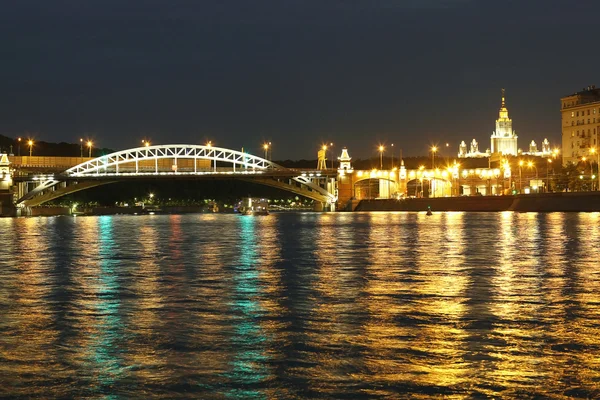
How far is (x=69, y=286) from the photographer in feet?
69.3

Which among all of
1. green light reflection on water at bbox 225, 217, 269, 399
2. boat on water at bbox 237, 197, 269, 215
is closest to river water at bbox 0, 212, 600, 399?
green light reflection on water at bbox 225, 217, 269, 399

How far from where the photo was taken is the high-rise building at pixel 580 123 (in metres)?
160

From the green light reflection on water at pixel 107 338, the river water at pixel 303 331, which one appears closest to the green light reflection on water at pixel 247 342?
the river water at pixel 303 331

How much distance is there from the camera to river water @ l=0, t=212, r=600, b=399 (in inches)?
412

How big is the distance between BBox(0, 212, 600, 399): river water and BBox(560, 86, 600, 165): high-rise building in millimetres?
139910

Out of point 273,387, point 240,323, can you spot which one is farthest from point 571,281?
point 273,387

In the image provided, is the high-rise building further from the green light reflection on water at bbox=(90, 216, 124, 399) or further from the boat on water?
the green light reflection on water at bbox=(90, 216, 124, 399)

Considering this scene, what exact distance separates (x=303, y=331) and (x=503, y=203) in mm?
109413

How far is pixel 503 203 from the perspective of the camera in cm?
12031

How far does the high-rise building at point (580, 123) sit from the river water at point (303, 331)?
13991 cm

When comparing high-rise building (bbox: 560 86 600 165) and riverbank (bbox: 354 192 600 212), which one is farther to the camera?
high-rise building (bbox: 560 86 600 165)

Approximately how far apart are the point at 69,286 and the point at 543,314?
10.7 meters

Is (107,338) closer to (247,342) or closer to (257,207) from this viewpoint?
(247,342)

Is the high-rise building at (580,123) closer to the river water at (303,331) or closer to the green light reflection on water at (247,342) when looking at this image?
the river water at (303,331)
